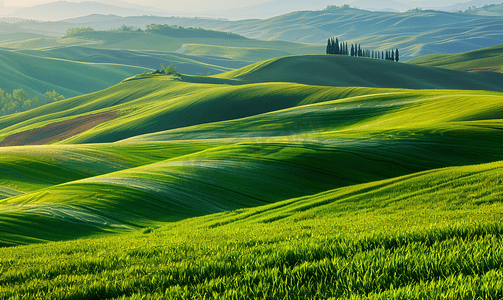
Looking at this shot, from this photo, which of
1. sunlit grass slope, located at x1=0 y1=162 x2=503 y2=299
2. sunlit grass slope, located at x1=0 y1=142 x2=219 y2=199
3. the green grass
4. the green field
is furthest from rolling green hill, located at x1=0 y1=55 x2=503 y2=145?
sunlit grass slope, located at x1=0 y1=162 x2=503 y2=299

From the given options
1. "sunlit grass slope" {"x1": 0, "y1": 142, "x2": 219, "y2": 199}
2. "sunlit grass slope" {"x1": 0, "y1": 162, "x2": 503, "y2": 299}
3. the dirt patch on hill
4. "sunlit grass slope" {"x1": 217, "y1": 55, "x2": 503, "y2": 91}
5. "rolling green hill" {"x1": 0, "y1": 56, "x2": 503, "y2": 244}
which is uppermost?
"sunlit grass slope" {"x1": 217, "y1": 55, "x2": 503, "y2": 91}

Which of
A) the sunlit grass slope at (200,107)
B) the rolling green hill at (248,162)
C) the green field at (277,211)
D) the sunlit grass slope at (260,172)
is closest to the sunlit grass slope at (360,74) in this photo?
the sunlit grass slope at (200,107)

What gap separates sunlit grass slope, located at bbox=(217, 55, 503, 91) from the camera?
149375mm

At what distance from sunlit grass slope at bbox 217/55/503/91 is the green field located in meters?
90.9

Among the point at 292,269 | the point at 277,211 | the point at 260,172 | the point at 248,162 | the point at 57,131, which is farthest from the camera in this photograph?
the point at 57,131

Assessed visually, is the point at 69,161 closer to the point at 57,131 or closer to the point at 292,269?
the point at 292,269

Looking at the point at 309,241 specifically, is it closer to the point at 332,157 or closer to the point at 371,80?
the point at 332,157

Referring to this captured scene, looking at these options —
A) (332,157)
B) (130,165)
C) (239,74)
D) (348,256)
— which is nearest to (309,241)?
(348,256)

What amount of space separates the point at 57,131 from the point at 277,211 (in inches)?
4032

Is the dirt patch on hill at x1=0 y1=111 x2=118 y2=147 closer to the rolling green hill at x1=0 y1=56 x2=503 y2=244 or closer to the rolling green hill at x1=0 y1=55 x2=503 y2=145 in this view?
the rolling green hill at x1=0 y1=55 x2=503 y2=145

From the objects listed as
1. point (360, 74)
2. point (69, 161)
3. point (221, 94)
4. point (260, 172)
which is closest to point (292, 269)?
point (260, 172)

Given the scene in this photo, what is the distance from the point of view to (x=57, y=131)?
341 ft

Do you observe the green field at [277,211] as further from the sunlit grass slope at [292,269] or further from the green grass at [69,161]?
the green grass at [69,161]

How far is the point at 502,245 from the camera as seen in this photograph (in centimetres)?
599
